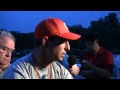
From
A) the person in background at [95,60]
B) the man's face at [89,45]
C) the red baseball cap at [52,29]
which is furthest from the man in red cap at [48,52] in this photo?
the man's face at [89,45]

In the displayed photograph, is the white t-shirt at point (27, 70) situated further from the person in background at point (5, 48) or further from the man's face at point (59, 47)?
the person in background at point (5, 48)

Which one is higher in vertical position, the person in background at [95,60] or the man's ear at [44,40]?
the man's ear at [44,40]

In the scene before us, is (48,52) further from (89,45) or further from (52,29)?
(89,45)

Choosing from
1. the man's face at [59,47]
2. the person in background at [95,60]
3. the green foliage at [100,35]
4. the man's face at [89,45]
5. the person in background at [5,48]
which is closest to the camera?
the man's face at [59,47]

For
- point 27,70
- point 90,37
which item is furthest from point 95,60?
point 27,70

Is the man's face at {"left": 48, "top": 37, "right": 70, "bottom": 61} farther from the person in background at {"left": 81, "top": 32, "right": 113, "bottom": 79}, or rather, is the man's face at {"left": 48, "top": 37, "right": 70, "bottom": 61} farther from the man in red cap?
the person in background at {"left": 81, "top": 32, "right": 113, "bottom": 79}

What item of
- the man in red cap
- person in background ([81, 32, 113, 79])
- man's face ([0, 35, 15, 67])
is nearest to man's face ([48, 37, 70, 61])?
the man in red cap

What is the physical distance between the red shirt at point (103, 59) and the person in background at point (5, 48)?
82 centimetres

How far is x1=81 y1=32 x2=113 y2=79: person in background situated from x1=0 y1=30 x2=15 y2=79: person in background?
0.76 m

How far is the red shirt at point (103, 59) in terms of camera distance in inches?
96.3

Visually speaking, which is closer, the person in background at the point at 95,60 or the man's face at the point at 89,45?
the person in background at the point at 95,60
